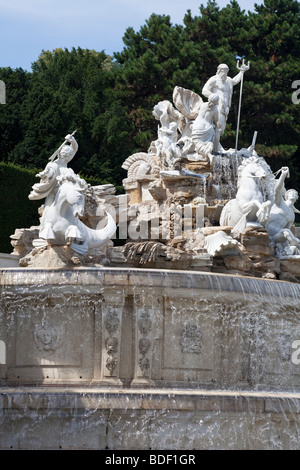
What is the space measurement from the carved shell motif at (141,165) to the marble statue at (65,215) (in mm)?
5677

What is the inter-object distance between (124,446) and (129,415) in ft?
1.35

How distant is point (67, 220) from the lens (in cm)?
1598

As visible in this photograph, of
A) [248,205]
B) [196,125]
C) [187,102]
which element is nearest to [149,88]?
[187,102]

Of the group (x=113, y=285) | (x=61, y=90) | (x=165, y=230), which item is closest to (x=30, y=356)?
(x=113, y=285)

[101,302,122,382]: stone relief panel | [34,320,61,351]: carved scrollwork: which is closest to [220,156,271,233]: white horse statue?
[101,302,122,382]: stone relief panel

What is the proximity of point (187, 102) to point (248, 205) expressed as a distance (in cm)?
571

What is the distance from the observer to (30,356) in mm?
14742

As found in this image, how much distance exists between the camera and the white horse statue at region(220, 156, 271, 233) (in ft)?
61.1

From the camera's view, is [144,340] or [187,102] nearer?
[144,340]

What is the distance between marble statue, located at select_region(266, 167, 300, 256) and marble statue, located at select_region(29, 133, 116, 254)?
3.68 m

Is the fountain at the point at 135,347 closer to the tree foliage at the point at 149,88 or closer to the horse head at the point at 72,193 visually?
the horse head at the point at 72,193

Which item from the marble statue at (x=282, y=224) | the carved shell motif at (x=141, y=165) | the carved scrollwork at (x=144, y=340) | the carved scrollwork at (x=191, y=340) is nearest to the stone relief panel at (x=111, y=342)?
the carved scrollwork at (x=144, y=340)

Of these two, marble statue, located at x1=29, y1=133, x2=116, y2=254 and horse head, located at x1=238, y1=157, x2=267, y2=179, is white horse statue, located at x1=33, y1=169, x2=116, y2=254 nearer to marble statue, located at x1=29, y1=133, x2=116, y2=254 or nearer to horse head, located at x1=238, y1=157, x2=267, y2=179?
marble statue, located at x1=29, y1=133, x2=116, y2=254

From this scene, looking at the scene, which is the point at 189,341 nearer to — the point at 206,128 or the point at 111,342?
the point at 111,342
